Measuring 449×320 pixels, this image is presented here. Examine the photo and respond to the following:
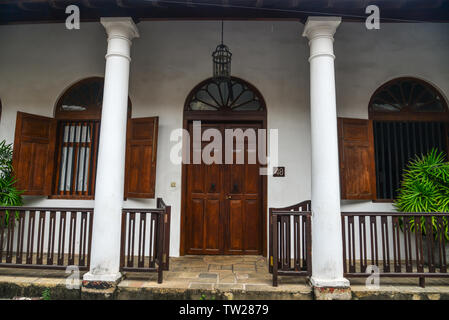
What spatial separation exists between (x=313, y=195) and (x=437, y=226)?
1.81 metres

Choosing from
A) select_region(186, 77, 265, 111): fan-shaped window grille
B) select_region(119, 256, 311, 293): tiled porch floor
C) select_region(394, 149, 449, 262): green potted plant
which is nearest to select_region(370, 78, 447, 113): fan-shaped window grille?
select_region(394, 149, 449, 262): green potted plant

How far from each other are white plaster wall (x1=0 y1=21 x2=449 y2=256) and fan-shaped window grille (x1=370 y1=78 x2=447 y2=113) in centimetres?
16

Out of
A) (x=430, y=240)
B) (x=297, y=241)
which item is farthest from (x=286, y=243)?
(x=430, y=240)

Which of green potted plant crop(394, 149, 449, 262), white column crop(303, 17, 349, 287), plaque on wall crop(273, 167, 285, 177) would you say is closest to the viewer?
white column crop(303, 17, 349, 287)

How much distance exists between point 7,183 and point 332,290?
18.6 ft

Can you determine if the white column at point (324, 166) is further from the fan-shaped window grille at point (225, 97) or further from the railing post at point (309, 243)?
the fan-shaped window grille at point (225, 97)

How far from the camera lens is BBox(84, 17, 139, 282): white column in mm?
4152

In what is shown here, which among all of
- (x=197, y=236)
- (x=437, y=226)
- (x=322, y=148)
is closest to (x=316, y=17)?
(x=322, y=148)

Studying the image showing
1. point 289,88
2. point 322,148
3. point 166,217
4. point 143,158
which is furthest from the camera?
point 289,88

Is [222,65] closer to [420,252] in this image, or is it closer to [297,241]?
[297,241]

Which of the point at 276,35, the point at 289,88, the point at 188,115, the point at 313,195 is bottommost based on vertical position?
the point at 313,195

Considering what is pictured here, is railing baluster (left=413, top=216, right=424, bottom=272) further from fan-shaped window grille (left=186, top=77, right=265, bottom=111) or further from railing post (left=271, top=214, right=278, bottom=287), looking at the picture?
fan-shaped window grille (left=186, top=77, right=265, bottom=111)

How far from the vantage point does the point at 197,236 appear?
19.3ft

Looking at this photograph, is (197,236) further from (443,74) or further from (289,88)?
(443,74)
